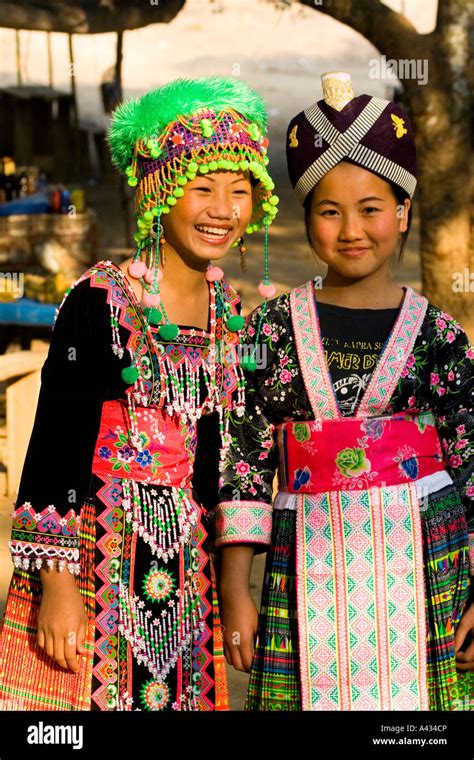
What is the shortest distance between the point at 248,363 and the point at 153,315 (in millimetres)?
314

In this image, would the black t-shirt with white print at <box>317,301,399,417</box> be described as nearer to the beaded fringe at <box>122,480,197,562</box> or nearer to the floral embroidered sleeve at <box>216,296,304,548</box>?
the floral embroidered sleeve at <box>216,296,304,548</box>

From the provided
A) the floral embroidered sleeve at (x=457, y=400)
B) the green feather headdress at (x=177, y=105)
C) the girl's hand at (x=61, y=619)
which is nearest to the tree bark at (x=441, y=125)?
the floral embroidered sleeve at (x=457, y=400)

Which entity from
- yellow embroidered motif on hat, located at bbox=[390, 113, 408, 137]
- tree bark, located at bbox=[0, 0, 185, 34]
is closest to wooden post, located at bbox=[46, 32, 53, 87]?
tree bark, located at bbox=[0, 0, 185, 34]

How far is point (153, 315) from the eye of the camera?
2.66 meters

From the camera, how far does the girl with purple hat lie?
8.80ft

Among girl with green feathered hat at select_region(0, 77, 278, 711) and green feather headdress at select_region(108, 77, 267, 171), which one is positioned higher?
green feather headdress at select_region(108, 77, 267, 171)

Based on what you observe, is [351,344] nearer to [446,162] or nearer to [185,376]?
[185,376]

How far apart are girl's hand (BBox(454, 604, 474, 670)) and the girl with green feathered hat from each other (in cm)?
57

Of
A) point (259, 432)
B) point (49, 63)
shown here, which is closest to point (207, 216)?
point (259, 432)

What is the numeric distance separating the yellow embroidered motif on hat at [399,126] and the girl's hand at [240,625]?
3.86 feet

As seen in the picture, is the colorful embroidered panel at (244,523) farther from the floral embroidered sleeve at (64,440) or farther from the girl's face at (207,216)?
the girl's face at (207,216)

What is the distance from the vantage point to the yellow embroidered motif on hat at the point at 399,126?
279 cm

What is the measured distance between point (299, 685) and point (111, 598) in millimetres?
494
